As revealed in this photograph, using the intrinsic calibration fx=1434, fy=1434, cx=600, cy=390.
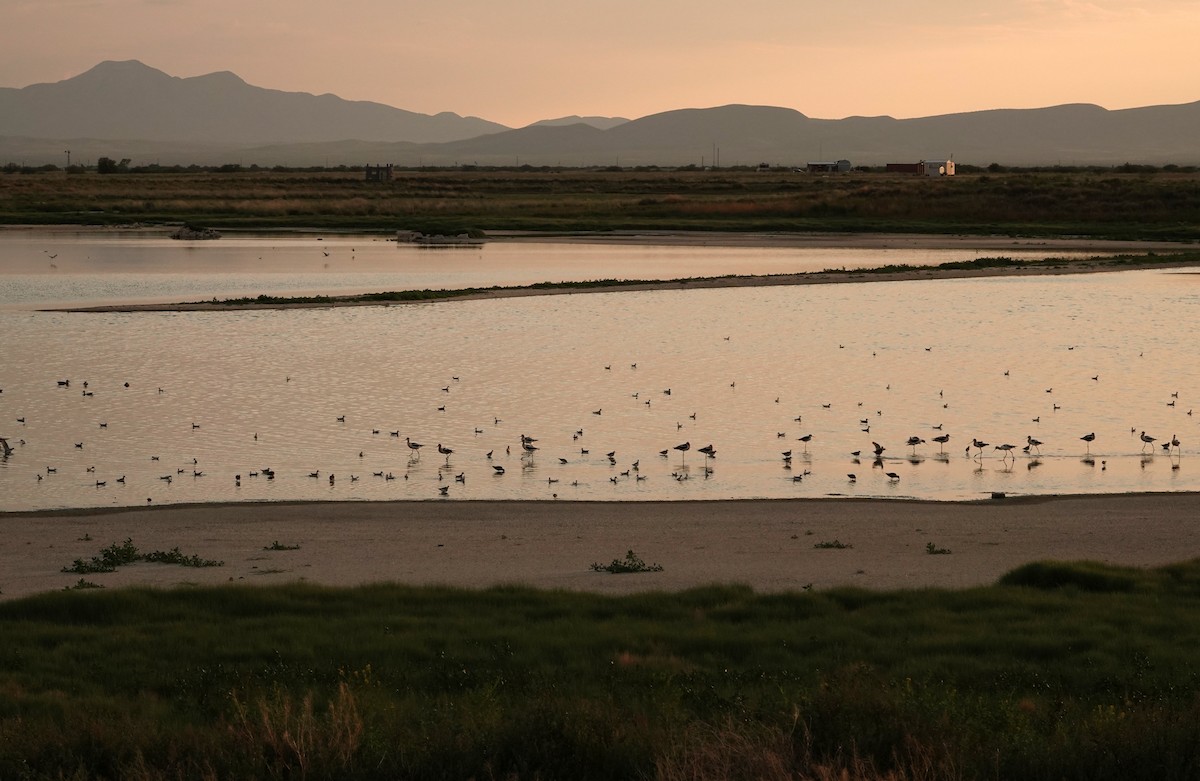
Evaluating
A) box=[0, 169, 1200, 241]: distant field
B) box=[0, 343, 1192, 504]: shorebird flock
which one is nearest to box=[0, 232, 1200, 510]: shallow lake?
box=[0, 343, 1192, 504]: shorebird flock

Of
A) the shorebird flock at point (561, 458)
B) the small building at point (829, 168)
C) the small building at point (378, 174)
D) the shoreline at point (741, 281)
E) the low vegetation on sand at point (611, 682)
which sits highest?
the small building at point (829, 168)

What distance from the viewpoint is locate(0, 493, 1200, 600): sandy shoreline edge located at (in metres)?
14.6

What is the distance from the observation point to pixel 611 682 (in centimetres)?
1035

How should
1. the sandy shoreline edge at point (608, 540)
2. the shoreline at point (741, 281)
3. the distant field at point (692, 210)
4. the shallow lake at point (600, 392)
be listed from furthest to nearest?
the distant field at point (692, 210)
the shoreline at point (741, 281)
the shallow lake at point (600, 392)
the sandy shoreline edge at point (608, 540)

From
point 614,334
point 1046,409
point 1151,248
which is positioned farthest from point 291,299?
point 1151,248

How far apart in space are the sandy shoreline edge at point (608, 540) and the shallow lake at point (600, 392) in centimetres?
136

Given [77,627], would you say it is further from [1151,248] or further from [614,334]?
[1151,248]

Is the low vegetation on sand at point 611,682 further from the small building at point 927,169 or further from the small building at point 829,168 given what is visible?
the small building at point 829,168

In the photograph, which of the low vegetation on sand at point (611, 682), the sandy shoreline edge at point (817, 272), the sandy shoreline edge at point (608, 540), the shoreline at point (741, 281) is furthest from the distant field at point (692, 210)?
the low vegetation on sand at point (611, 682)

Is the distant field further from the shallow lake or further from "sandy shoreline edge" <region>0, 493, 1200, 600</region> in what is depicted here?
"sandy shoreline edge" <region>0, 493, 1200, 600</region>

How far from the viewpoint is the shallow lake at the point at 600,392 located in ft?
69.1

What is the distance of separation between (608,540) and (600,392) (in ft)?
41.1

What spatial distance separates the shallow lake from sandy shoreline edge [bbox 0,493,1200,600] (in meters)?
1.36

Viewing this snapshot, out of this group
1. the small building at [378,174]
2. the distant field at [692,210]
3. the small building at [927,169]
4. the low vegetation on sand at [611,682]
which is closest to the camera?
the low vegetation on sand at [611,682]
